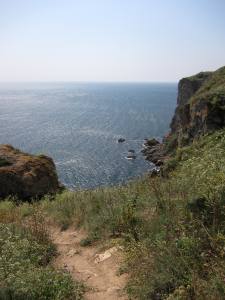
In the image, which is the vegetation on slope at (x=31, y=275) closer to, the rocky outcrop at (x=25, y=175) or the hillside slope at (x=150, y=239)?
the hillside slope at (x=150, y=239)

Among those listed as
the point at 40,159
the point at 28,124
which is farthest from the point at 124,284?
the point at 28,124

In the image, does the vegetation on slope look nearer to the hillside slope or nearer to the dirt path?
the hillside slope

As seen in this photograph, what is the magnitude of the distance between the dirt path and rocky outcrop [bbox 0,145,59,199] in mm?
12296

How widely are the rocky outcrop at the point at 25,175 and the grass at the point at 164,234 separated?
1088 cm

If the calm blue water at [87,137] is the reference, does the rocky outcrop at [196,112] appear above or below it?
above

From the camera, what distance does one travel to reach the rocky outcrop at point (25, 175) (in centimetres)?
2114

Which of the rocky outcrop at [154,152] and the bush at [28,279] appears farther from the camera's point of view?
the rocky outcrop at [154,152]

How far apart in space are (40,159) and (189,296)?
789 inches

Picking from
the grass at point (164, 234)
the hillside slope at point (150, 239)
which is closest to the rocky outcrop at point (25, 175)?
the hillside slope at point (150, 239)

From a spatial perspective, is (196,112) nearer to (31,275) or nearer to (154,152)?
(31,275)

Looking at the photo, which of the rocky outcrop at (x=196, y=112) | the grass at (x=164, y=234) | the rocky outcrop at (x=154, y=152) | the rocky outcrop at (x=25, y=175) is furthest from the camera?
the rocky outcrop at (x=154, y=152)

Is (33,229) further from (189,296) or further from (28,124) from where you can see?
(28,124)

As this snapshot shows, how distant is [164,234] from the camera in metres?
6.46

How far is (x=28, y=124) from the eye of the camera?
107 meters
